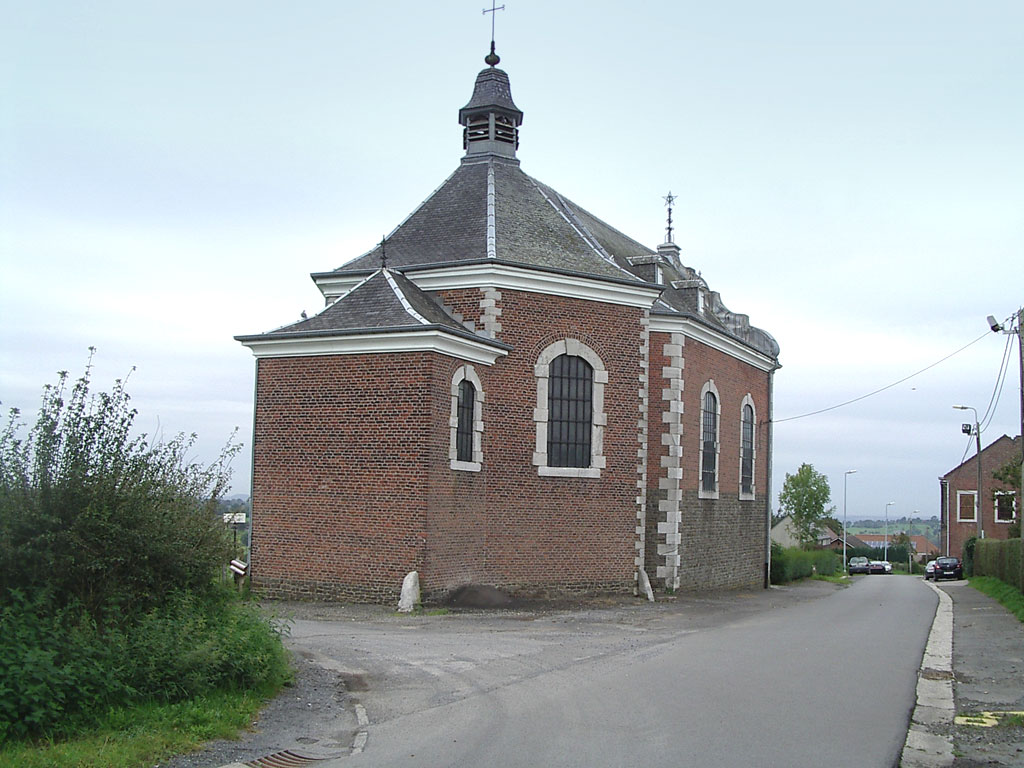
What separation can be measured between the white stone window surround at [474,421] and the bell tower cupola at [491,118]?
8071 millimetres

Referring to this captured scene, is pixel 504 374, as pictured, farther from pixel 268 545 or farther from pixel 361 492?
pixel 268 545

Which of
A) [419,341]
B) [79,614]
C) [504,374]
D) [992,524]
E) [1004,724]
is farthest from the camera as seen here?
[992,524]

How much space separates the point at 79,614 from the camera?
859 centimetres

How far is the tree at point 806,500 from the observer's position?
199ft

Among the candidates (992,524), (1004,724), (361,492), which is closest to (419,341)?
(361,492)

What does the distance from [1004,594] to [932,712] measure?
18686 mm

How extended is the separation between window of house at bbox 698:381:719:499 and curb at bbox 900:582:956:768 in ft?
33.2

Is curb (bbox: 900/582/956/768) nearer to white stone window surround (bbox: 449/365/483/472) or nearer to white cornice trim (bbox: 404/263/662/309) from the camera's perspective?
white stone window surround (bbox: 449/365/483/472)

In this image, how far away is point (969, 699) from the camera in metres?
10.6

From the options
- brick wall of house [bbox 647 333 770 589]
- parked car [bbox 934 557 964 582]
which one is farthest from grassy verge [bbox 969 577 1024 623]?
parked car [bbox 934 557 964 582]

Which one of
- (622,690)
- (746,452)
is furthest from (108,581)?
(746,452)

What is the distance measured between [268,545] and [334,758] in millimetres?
12222

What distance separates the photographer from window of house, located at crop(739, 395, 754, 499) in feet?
97.5

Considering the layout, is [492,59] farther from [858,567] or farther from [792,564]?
[858,567]
